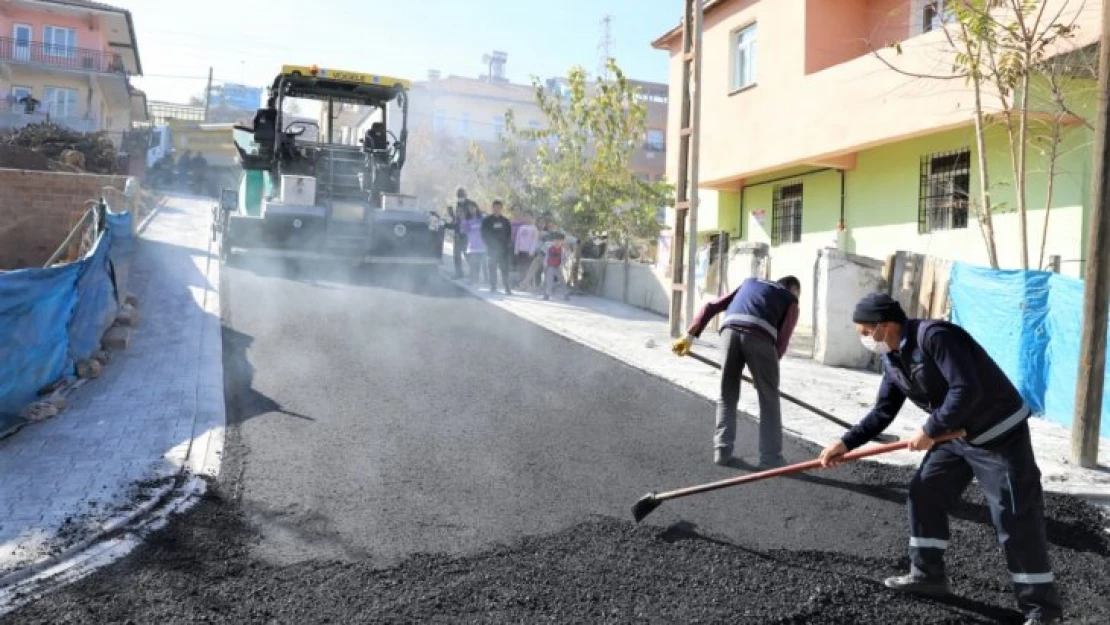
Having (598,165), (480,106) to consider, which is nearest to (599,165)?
(598,165)

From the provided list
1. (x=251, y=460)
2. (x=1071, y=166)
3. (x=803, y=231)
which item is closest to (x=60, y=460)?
(x=251, y=460)

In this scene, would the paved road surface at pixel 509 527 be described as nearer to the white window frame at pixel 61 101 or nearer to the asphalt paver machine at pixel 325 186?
the asphalt paver machine at pixel 325 186

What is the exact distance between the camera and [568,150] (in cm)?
1803

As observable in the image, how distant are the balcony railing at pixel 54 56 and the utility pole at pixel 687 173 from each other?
3470 cm

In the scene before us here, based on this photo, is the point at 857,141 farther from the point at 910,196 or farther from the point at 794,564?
the point at 794,564

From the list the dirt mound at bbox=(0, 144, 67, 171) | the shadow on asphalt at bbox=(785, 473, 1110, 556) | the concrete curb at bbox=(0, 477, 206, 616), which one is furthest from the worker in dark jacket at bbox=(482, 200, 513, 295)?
the concrete curb at bbox=(0, 477, 206, 616)

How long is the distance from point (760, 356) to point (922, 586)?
236 cm

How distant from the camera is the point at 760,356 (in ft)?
20.8

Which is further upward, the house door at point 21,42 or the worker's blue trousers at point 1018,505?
the house door at point 21,42

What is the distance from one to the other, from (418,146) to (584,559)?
3995 centimetres

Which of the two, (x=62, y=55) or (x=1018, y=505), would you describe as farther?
(x=62, y=55)

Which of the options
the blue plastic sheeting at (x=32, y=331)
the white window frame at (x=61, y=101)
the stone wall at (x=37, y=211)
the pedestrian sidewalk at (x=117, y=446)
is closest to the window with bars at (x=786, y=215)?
the pedestrian sidewalk at (x=117, y=446)

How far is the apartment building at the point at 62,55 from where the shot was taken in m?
37.9

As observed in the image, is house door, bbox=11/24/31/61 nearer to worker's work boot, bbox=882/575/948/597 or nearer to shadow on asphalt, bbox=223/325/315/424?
shadow on asphalt, bbox=223/325/315/424
